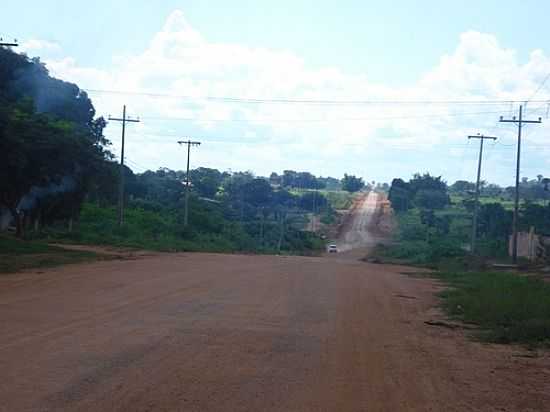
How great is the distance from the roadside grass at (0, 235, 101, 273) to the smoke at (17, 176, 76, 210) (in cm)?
697

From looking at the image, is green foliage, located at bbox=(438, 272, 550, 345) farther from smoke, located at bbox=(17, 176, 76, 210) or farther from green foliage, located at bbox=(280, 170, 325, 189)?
green foliage, located at bbox=(280, 170, 325, 189)

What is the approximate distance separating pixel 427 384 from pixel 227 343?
3.83m

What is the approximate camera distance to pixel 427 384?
11.2 metres

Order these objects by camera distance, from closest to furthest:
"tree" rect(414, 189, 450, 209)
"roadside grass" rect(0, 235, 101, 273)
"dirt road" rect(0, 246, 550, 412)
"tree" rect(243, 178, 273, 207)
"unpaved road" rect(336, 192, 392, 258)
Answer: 1. "dirt road" rect(0, 246, 550, 412)
2. "roadside grass" rect(0, 235, 101, 273)
3. "unpaved road" rect(336, 192, 392, 258)
4. "tree" rect(243, 178, 273, 207)
5. "tree" rect(414, 189, 450, 209)

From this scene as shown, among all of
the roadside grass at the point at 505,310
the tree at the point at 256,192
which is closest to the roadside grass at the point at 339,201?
the tree at the point at 256,192

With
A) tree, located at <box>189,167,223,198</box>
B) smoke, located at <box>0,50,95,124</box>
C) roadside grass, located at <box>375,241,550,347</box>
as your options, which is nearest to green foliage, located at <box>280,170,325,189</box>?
tree, located at <box>189,167,223,198</box>

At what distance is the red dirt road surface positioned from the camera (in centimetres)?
981

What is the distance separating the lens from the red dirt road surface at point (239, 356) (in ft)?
32.2

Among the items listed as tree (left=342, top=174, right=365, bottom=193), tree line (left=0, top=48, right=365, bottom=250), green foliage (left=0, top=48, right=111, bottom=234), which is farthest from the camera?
tree (left=342, top=174, right=365, bottom=193)

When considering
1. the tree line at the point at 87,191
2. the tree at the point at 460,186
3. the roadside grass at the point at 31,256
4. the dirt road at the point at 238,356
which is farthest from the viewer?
the tree at the point at 460,186

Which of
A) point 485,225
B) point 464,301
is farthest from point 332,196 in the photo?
point 464,301

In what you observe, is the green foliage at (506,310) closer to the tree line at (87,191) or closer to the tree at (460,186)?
the tree line at (87,191)

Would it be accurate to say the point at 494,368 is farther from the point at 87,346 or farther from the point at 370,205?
the point at 370,205

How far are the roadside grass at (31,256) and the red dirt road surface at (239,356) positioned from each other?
7.79m
